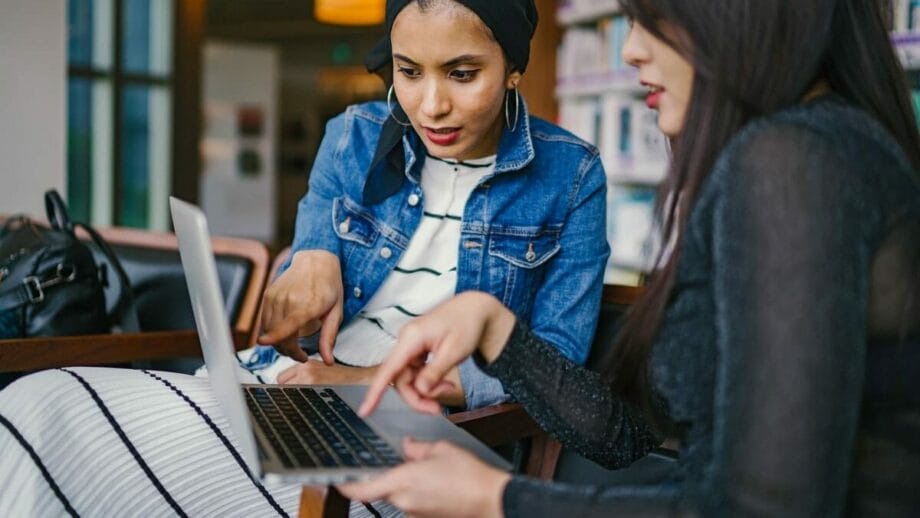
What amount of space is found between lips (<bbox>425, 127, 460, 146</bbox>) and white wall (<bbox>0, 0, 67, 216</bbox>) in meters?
2.81

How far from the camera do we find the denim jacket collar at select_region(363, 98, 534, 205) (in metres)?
1.62

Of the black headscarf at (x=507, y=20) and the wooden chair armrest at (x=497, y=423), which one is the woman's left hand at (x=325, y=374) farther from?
the black headscarf at (x=507, y=20)

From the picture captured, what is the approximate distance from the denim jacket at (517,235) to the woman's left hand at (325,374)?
0.15 m

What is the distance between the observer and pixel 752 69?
34.5 inches

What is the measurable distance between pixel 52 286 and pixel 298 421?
3.45 ft

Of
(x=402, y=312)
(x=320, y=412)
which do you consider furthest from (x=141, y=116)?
(x=320, y=412)

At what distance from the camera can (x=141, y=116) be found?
5340 millimetres

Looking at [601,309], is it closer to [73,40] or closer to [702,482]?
[702,482]

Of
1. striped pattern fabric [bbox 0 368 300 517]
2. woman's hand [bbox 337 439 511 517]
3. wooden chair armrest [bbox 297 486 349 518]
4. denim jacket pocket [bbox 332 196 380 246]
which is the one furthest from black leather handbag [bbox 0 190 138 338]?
woman's hand [bbox 337 439 511 517]

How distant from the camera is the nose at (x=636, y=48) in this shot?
0.97 m

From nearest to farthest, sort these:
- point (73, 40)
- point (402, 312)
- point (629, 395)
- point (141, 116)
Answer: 1. point (629, 395)
2. point (402, 312)
3. point (73, 40)
4. point (141, 116)

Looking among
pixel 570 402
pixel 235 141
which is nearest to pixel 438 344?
pixel 570 402

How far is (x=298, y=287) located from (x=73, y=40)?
3.89m

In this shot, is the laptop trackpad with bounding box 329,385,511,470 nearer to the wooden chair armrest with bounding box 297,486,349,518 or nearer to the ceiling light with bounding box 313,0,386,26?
the wooden chair armrest with bounding box 297,486,349,518
